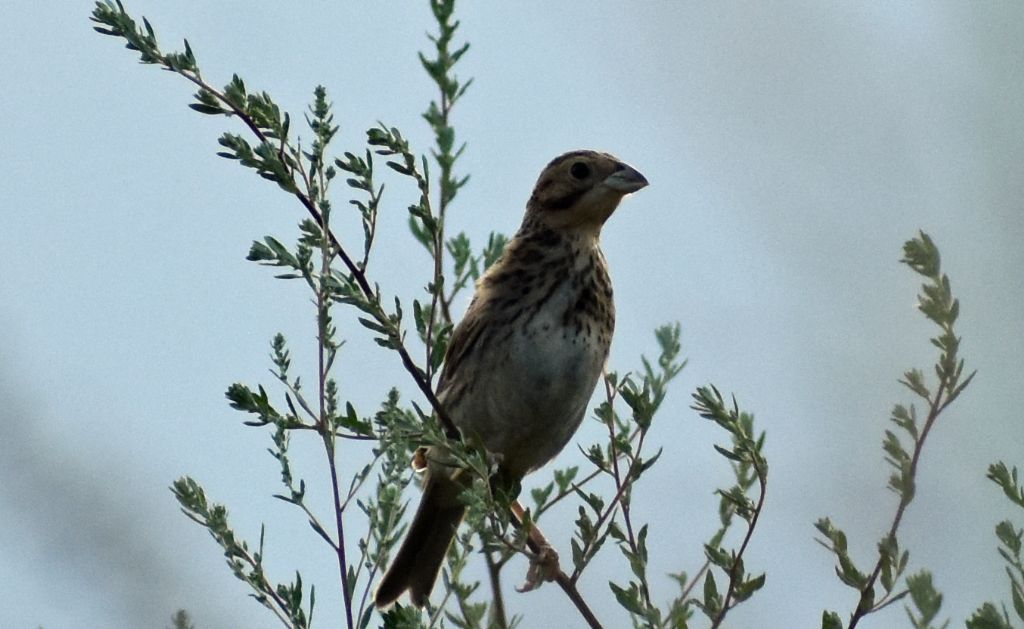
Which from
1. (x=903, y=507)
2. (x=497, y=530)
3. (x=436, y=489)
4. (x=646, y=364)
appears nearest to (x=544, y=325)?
(x=436, y=489)

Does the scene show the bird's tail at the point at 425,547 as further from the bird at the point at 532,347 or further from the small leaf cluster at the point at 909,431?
the small leaf cluster at the point at 909,431

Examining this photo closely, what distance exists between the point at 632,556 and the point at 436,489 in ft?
9.19

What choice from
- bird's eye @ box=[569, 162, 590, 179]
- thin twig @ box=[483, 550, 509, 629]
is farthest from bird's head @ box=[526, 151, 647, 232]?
thin twig @ box=[483, 550, 509, 629]

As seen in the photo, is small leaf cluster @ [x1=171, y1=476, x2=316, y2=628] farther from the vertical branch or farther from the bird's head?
the bird's head

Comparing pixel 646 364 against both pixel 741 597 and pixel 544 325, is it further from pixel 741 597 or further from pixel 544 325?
pixel 544 325

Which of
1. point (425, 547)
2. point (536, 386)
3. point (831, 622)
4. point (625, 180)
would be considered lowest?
point (831, 622)

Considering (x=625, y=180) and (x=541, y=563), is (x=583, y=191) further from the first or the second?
(x=541, y=563)

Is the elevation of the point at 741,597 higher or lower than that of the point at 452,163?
lower

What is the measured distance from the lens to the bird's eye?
19.8 ft

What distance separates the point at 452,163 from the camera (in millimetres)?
3373

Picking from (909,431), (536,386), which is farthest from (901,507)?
(536,386)

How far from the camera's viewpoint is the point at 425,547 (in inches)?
238

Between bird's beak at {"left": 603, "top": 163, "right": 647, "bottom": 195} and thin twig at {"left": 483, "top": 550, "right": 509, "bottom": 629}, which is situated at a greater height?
bird's beak at {"left": 603, "top": 163, "right": 647, "bottom": 195}

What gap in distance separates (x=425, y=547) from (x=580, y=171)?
5.48ft
